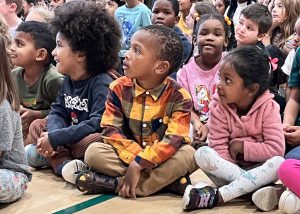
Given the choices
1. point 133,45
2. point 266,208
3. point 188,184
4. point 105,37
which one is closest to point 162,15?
point 105,37

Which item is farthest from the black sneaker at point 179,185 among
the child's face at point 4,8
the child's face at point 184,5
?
the child's face at point 184,5

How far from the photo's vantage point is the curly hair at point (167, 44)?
209cm

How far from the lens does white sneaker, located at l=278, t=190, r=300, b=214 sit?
1.76 meters

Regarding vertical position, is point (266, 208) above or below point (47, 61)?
below

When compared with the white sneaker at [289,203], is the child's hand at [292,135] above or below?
above

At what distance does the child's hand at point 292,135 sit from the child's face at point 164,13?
148cm

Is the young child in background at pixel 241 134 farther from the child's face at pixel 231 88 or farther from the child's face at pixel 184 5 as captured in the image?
the child's face at pixel 184 5

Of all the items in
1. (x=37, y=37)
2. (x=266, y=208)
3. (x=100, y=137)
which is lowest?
(x=266, y=208)

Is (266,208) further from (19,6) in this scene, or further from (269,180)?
(19,6)

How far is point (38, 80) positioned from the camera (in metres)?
2.57

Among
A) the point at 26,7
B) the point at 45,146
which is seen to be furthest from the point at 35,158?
the point at 26,7

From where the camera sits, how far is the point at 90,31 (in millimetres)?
2324

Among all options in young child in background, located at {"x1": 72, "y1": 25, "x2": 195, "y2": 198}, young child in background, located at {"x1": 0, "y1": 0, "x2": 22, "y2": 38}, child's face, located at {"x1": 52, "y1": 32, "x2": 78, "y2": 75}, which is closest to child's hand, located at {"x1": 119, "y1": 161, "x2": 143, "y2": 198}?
young child in background, located at {"x1": 72, "y1": 25, "x2": 195, "y2": 198}

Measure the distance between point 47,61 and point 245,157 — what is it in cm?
115
